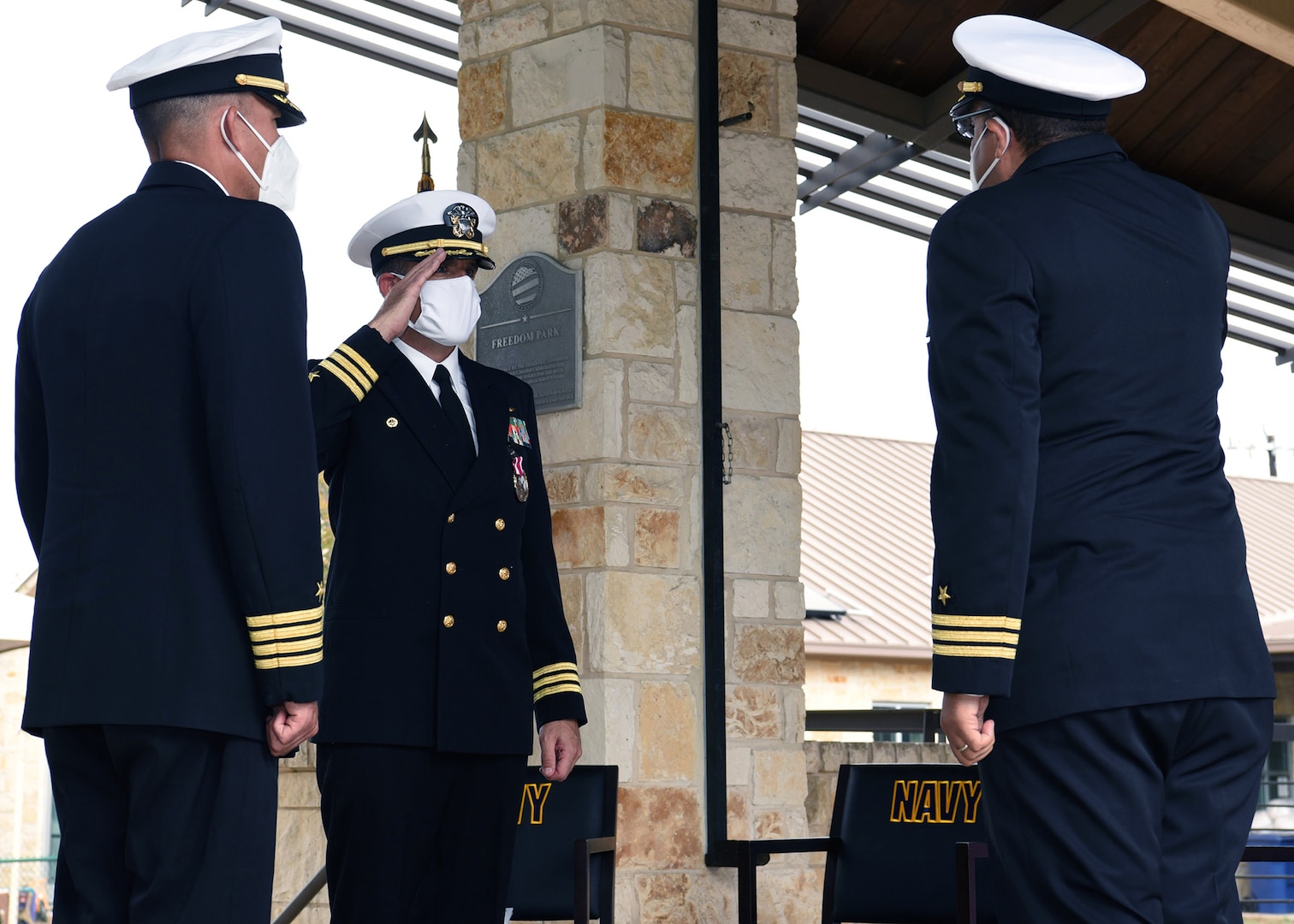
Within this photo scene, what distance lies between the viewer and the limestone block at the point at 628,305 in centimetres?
450

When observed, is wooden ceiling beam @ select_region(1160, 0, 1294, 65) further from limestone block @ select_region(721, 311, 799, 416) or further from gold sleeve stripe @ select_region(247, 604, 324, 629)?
gold sleeve stripe @ select_region(247, 604, 324, 629)

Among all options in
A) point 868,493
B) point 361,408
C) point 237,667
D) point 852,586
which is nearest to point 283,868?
point 361,408

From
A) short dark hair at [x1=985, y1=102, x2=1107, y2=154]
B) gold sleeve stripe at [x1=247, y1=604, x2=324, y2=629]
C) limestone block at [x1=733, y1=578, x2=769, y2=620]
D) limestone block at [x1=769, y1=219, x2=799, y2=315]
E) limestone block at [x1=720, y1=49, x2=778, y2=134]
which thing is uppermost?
limestone block at [x1=720, y1=49, x2=778, y2=134]

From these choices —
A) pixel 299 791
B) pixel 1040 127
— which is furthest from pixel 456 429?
pixel 299 791

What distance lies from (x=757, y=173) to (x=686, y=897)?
6.78ft

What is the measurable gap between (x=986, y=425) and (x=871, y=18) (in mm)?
4437

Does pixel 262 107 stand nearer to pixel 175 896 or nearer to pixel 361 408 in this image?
pixel 361 408

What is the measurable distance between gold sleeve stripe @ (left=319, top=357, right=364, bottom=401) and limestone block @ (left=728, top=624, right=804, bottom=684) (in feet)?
6.14

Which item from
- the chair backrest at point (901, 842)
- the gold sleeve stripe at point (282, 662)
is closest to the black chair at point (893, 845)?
the chair backrest at point (901, 842)

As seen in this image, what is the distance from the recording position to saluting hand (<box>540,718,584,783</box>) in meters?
3.30

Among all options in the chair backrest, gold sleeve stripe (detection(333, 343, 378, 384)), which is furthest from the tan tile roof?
gold sleeve stripe (detection(333, 343, 378, 384))

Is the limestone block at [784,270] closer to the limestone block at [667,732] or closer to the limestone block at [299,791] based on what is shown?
the limestone block at [667,732]

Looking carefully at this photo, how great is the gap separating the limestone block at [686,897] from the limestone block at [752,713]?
1.29 feet

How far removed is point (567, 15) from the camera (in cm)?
467
